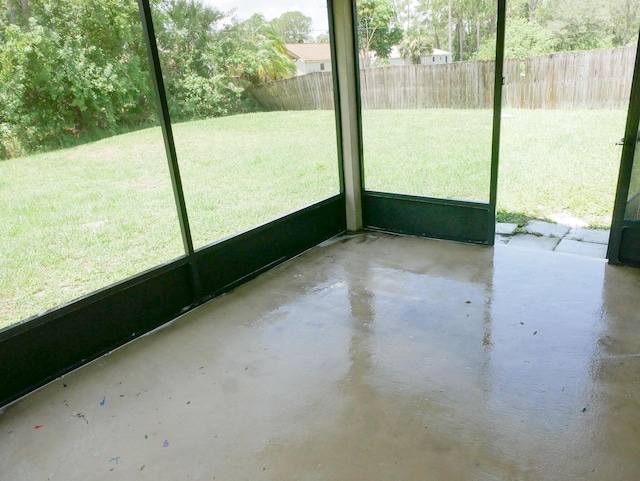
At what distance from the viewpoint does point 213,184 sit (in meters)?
4.53

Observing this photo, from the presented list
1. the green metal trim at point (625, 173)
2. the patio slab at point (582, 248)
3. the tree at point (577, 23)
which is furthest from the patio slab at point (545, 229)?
the tree at point (577, 23)

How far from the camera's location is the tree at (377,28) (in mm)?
3893

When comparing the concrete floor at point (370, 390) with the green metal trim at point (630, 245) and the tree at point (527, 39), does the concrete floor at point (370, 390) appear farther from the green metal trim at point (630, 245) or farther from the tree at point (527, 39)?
the tree at point (527, 39)

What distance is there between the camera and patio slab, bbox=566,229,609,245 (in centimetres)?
392

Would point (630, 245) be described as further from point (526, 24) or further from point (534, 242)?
point (526, 24)

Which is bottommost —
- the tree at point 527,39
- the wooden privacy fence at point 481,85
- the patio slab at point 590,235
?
the patio slab at point 590,235

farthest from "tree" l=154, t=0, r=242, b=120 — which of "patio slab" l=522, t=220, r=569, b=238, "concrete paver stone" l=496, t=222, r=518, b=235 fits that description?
"patio slab" l=522, t=220, r=569, b=238


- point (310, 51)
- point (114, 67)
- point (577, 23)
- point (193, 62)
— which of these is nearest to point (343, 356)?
point (193, 62)

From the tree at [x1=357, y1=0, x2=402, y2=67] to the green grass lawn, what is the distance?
55cm

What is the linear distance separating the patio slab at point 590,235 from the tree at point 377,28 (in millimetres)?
2299

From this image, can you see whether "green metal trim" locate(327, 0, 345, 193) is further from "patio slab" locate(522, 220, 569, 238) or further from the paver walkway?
"patio slab" locate(522, 220, 569, 238)

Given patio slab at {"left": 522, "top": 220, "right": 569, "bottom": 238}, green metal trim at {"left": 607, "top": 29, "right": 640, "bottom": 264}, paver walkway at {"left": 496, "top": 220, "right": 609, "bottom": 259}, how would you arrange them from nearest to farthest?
green metal trim at {"left": 607, "top": 29, "right": 640, "bottom": 264}
paver walkway at {"left": 496, "top": 220, "right": 609, "bottom": 259}
patio slab at {"left": 522, "top": 220, "right": 569, "bottom": 238}

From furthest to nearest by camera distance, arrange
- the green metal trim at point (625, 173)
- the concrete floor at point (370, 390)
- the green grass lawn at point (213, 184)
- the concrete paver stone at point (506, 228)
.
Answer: the concrete paver stone at point (506, 228) < the green grass lawn at point (213, 184) < the green metal trim at point (625, 173) < the concrete floor at point (370, 390)

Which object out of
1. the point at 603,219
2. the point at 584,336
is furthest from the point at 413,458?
the point at 603,219
